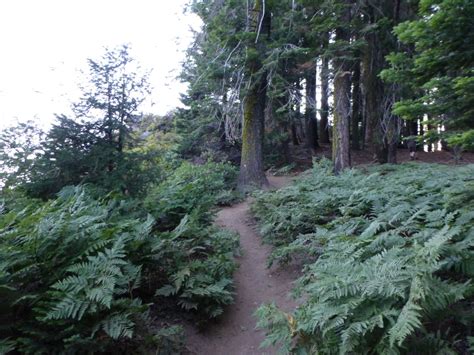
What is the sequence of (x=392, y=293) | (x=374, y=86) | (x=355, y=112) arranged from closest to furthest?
(x=392, y=293), (x=374, y=86), (x=355, y=112)

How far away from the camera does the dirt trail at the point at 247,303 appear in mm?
4297

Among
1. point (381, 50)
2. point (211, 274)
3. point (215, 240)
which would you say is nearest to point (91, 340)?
point (211, 274)

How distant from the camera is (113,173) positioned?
6570 mm

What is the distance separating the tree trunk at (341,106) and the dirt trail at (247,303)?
440 cm

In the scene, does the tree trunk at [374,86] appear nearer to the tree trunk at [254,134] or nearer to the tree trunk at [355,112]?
the tree trunk at [254,134]

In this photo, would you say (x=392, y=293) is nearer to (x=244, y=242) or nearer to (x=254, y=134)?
(x=244, y=242)

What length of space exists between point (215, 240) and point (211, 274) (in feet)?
4.07

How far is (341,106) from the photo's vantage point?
10.5m

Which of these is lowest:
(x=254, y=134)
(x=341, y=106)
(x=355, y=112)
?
(x=254, y=134)

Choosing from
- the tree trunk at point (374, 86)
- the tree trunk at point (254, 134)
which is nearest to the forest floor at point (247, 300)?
the tree trunk at point (254, 134)

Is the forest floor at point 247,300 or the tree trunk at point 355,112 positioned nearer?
the forest floor at point 247,300

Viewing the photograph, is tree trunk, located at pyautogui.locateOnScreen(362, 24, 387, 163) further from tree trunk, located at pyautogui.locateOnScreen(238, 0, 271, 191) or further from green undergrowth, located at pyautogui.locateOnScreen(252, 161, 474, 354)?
green undergrowth, located at pyautogui.locateOnScreen(252, 161, 474, 354)

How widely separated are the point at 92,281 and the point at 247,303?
8.37ft

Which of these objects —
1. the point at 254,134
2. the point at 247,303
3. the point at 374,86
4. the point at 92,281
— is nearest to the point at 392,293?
the point at 92,281
